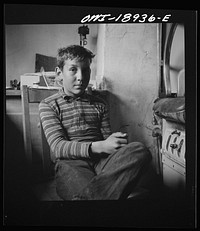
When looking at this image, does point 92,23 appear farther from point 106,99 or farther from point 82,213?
point 82,213

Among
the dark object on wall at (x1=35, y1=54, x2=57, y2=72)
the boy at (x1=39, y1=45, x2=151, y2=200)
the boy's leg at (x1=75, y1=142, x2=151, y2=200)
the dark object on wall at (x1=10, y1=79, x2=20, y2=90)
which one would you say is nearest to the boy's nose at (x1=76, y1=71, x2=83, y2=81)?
the boy at (x1=39, y1=45, x2=151, y2=200)

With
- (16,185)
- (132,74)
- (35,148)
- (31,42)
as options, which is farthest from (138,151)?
(31,42)

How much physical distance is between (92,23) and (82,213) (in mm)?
910

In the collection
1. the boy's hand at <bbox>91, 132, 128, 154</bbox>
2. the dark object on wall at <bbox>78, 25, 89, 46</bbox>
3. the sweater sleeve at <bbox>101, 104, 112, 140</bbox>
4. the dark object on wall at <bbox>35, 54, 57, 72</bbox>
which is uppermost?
the dark object on wall at <bbox>78, 25, 89, 46</bbox>

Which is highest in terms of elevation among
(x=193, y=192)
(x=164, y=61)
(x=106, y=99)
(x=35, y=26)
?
(x=35, y=26)

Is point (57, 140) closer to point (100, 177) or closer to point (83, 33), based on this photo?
point (100, 177)

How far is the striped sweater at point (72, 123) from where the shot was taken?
165 centimetres

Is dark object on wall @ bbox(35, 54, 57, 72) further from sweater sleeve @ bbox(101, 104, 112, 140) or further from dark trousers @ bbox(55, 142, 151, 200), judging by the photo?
dark trousers @ bbox(55, 142, 151, 200)

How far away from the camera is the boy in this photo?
1637mm

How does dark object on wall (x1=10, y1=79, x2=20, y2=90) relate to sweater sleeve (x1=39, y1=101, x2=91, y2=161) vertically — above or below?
above

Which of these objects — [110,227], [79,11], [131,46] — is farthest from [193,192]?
[79,11]

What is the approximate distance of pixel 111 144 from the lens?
1672 millimetres

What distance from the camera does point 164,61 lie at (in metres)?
1.73

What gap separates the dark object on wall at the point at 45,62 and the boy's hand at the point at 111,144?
42 centimetres
